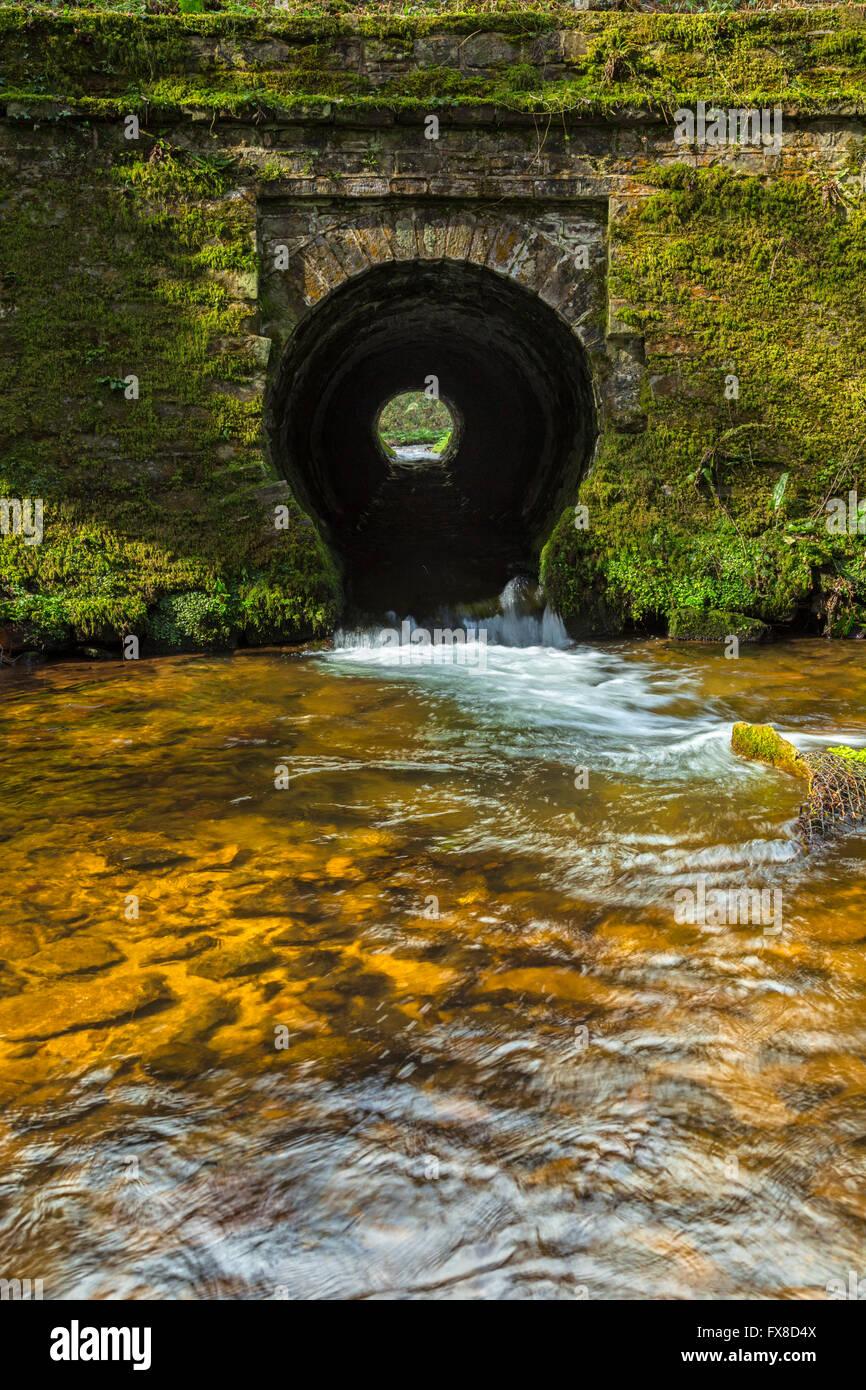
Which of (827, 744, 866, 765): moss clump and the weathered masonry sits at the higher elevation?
the weathered masonry

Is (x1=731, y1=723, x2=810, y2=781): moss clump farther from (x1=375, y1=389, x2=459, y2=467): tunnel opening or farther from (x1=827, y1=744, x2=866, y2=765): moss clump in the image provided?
(x1=375, y1=389, x2=459, y2=467): tunnel opening

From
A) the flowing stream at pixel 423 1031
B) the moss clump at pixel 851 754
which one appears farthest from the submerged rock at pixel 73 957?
the moss clump at pixel 851 754

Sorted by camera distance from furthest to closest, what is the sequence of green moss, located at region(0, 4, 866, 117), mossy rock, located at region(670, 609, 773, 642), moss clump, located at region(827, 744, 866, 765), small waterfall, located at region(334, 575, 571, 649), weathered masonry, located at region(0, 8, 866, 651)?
small waterfall, located at region(334, 575, 571, 649) < mossy rock, located at region(670, 609, 773, 642) < weathered masonry, located at region(0, 8, 866, 651) < green moss, located at region(0, 4, 866, 117) < moss clump, located at region(827, 744, 866, 765)

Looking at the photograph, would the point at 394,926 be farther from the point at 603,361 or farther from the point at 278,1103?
the point at 603,361

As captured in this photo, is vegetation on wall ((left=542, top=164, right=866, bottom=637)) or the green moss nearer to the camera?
the green moss

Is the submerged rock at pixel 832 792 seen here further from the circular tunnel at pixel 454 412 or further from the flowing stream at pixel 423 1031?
the circular tunnel at pixel 454 412

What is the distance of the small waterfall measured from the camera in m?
8.52

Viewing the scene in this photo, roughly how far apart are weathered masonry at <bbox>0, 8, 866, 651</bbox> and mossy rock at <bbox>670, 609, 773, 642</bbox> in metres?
0.06

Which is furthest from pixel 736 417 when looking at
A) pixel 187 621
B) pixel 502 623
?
pixel 187 621

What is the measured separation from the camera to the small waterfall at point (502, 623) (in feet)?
27.9

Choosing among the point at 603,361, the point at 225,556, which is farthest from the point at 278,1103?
the point at 603,361

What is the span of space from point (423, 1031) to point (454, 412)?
51.4 feet

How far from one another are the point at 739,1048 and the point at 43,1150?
1.88 m

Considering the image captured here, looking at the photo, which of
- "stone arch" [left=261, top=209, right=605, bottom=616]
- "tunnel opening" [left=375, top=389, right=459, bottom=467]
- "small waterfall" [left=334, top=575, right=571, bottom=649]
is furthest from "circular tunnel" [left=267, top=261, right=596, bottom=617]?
"tunnel opening" [left=375, top=389, right=459, bottom=467]
